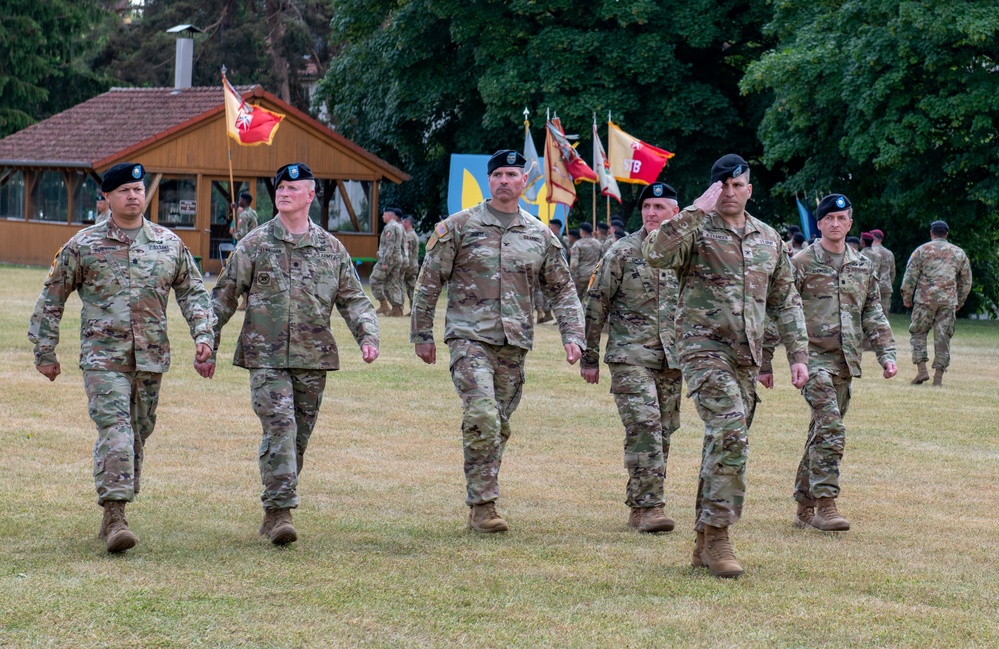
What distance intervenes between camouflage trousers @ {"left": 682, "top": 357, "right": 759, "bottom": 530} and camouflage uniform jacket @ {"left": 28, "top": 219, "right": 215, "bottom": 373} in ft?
8.97

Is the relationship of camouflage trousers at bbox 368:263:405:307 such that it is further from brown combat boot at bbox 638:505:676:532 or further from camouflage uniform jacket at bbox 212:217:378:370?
camouflage uniform jacket at bbox 212:217:378:370

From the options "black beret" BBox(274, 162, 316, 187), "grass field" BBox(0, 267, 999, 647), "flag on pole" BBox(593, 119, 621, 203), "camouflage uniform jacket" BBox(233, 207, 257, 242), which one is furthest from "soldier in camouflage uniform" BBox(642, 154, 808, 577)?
"camouflage uniform jacket" BBox(233, 207, 257, 242)

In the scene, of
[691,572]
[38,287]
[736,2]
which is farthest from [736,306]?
[736,2]

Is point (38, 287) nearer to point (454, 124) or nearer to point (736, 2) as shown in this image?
point (454, 124)

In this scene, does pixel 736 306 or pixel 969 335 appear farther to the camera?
pixel 969 335

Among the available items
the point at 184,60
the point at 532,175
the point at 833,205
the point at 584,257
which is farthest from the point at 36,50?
the point at 833,205

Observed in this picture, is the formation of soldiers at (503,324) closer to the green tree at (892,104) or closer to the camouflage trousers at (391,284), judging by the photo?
the camouflage trousers at (391,284)

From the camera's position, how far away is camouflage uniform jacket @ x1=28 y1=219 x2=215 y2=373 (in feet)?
25.8

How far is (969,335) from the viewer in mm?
29531

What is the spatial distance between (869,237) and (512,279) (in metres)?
21.7

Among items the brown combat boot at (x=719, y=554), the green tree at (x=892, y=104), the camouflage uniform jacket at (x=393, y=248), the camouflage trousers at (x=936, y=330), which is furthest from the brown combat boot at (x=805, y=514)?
the green tree at (x=892, y=104)

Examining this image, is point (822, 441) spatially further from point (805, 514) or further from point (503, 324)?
point (503, 324)

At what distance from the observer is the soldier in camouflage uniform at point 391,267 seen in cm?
2628

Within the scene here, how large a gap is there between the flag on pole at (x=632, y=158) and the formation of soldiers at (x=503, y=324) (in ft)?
55.3
